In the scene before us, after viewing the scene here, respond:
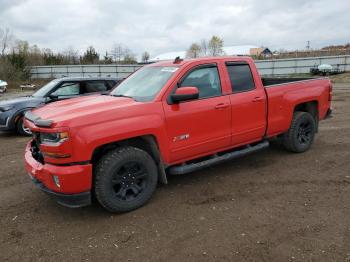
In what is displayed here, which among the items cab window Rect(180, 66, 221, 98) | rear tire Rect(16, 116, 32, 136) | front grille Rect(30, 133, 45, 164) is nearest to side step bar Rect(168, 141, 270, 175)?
cab window Rect(180, 66, 221, 98)

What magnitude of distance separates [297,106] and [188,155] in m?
2.79

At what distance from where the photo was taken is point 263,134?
548cm

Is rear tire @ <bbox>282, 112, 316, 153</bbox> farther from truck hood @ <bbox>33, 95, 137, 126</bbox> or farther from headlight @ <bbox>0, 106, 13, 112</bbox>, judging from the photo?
headlight @ <bbox>0, 106, 13, 112</bbox>

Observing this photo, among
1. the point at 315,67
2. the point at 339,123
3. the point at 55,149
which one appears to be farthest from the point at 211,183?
the point at 315,67

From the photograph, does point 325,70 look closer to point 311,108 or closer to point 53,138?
point 311,108

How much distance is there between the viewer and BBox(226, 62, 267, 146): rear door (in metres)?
5.00

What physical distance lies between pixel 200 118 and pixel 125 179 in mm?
1350

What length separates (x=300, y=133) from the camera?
619 cm

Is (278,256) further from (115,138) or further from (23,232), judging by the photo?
(23,232)

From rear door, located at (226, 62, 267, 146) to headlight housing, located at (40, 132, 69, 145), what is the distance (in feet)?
8.29

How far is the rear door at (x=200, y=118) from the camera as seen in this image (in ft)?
14.3

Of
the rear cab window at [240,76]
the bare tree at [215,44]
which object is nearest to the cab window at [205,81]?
the rear cab window at [240,76]

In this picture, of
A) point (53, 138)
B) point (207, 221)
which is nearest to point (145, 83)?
point (53, 138)

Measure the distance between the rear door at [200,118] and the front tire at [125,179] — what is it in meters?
0.46
